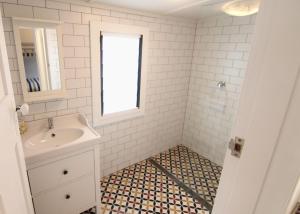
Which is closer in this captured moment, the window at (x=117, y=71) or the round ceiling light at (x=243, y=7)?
the round ceiling light at (x=243, y=7)

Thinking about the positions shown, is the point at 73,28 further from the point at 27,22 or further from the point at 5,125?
the point at 5,125

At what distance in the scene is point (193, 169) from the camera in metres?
2.64

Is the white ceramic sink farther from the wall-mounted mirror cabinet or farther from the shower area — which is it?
the shower area

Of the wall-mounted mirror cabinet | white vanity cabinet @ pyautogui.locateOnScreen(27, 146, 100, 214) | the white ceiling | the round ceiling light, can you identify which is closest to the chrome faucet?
the wall-mounted mirror cabinet

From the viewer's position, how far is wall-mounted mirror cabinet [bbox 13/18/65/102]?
149cm

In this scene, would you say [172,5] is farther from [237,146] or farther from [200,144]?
[200,144]

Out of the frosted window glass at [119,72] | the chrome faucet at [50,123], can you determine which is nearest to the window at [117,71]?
the frosted window glass at [119,72]

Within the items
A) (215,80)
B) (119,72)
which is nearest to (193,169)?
(215,80)

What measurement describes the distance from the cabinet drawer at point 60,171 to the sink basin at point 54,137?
0.19 meters

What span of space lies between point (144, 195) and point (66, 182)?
0.97m

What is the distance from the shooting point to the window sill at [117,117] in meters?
2.14

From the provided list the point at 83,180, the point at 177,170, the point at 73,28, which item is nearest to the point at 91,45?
the point at 73,28

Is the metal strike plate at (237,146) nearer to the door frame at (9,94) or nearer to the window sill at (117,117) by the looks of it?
the door frame at (9,94)

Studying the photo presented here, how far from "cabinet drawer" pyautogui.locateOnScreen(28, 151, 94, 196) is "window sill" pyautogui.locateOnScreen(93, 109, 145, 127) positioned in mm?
617
